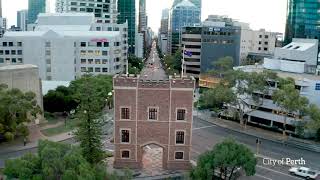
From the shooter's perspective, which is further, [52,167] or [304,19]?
[304,19]

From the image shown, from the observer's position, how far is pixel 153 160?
42344mm

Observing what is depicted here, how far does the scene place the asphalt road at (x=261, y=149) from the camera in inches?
1581

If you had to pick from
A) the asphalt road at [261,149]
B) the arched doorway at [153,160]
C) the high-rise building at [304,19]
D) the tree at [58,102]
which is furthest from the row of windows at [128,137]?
the high-rise building at [304,19]

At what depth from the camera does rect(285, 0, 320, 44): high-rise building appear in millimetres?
111000

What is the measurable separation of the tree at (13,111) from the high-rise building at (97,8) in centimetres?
8352

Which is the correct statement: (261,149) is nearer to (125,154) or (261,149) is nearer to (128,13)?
(125,154)

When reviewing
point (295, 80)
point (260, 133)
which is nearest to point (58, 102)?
point (260, 133)

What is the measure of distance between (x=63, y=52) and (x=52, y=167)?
6490 cm

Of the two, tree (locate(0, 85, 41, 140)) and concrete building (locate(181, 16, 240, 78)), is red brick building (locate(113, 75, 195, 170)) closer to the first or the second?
tree (locate(0, 85, 41, 140))

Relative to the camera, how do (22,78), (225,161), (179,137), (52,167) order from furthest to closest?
(22,78) → (179,137) → (225,161) → (52,167)

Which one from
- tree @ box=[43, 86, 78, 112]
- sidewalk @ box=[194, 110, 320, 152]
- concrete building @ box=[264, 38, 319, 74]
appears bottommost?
sidewalk @ box=[194, 110, 320, 152]

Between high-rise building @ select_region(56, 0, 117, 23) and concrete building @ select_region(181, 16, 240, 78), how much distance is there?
126 ft

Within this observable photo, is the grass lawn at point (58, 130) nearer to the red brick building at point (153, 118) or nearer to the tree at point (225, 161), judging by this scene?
the red brick building at point (153, 118)

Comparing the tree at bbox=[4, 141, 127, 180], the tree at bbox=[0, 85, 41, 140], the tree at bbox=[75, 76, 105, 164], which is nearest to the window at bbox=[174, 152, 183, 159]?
the tree at bbox=[75, 76, 105, 164]
